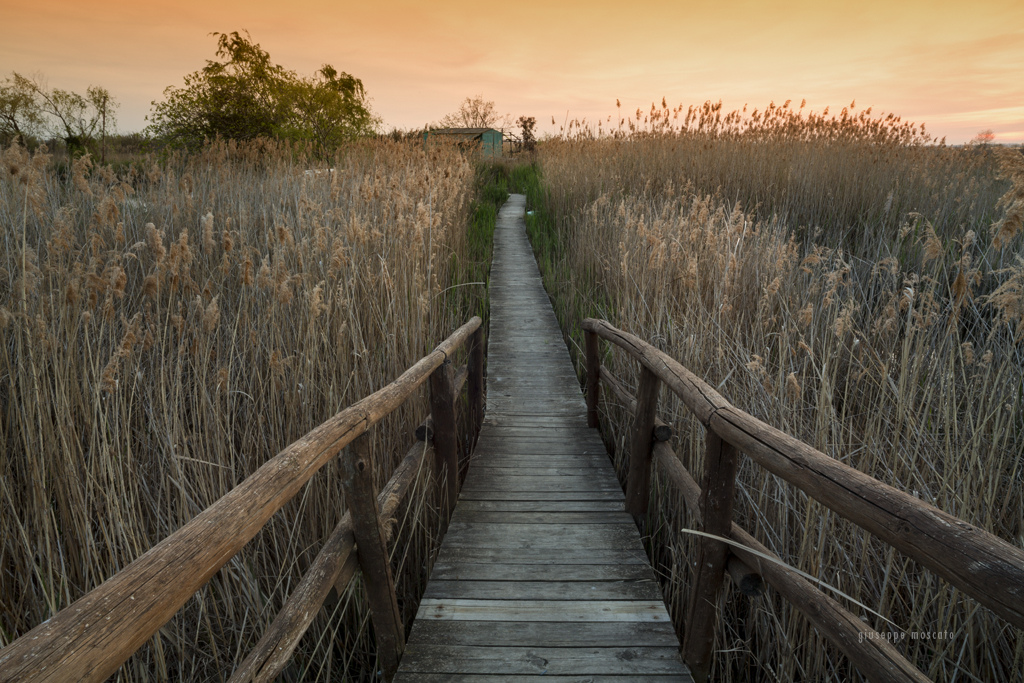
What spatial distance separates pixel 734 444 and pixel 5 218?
195 inches

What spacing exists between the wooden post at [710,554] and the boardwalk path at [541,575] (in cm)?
11

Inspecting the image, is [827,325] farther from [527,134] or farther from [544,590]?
[527,134]

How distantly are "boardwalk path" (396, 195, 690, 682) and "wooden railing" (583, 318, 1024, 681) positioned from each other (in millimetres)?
333

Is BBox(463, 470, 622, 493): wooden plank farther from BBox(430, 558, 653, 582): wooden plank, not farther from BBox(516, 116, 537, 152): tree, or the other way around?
BBox(516, 116, 537, 152): tree

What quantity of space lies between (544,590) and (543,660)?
0.39 m

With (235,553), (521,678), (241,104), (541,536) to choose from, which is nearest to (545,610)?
(521,678)

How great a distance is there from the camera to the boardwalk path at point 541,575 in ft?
6.56

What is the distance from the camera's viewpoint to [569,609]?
88.9 inches

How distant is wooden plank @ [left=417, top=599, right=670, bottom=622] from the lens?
2.20 meters

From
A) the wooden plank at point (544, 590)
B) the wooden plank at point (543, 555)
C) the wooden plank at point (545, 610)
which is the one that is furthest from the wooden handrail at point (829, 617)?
the wooden plank at point (543, 555)

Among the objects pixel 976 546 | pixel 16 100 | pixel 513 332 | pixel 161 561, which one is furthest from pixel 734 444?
pixel 16 100

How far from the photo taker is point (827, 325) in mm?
2988

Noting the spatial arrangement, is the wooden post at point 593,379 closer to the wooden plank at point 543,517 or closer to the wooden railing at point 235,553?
the wooden plank at point 543,517

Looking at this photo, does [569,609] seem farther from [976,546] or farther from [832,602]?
[976,546]
